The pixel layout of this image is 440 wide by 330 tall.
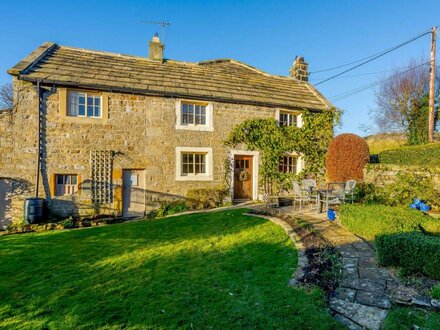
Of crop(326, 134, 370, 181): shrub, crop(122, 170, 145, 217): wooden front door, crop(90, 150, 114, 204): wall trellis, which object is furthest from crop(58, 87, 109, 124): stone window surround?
crop(326, 134, 370, 181): shrub

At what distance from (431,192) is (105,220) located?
12.1m

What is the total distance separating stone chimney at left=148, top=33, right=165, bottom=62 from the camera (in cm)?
1464

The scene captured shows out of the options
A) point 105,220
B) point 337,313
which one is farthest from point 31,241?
point 337,313

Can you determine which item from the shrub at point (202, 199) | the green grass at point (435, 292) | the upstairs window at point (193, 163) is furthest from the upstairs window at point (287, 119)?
the green grass at point (435, 292)

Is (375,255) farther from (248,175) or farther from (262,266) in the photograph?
(248,175)

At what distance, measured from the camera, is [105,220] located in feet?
35.3

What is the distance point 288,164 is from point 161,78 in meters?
8.02

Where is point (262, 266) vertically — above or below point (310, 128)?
below

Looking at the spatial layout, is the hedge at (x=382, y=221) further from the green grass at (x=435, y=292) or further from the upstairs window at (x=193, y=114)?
the upstairs window at (x=193, y=114)

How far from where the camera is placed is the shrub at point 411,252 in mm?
4090

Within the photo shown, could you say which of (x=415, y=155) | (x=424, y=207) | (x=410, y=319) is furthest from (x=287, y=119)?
(x=410, y=319)

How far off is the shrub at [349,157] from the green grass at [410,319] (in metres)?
9.93

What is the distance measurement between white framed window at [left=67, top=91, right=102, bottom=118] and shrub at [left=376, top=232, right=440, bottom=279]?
11.2 meters

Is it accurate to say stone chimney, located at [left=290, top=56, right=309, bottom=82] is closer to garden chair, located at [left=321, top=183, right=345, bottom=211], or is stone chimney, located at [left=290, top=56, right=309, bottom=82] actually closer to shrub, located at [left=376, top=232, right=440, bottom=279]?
garden chair, located at [left=321, top=183, right=345, bottom=211]
